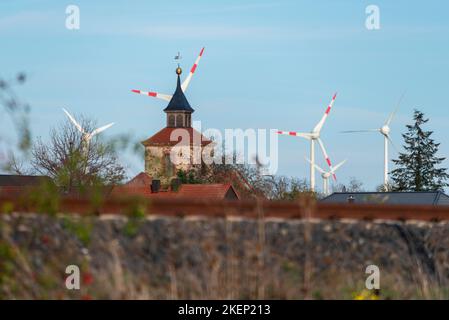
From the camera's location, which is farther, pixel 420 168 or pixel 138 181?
pixel 420 168

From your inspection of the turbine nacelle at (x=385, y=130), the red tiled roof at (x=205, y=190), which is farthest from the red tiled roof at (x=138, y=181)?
the turbine nacelle at (x=385, y=130)

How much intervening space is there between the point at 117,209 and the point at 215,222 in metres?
1.25

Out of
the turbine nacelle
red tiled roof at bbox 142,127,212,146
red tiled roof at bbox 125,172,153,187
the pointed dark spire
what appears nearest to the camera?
red tiled roof at bbox 125,172,153,187

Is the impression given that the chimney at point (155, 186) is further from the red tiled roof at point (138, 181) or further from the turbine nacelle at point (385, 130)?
the turbine nacelle at point (385, 130)

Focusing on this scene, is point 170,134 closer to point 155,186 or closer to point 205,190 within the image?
point 155,186

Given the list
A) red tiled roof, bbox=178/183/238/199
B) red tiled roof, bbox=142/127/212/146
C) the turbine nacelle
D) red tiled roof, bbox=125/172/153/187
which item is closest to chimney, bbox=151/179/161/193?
red tiled roof, bbox=178/183/238/199

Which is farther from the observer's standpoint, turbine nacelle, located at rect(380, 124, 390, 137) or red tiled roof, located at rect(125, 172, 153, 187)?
turbine nacelle, located at rect(380, 124, 390, 137)

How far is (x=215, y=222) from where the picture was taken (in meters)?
12.8

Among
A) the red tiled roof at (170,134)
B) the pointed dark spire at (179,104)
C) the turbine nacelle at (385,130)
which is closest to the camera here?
the turbine nacelle at (385,130)

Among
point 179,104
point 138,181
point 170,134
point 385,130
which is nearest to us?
point 138,181

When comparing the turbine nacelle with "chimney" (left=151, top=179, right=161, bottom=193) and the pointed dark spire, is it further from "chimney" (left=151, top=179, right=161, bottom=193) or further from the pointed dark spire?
the pointed dark spire

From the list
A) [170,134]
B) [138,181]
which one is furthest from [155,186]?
[170,134]
